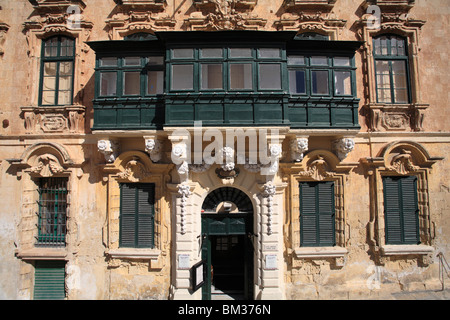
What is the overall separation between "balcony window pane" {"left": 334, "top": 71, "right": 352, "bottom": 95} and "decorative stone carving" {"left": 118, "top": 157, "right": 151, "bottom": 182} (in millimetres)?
7870

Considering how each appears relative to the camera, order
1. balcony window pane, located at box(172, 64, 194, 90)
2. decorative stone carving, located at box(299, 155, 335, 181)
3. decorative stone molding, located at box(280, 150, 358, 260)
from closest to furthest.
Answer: balcony window pane, located at box(172, 64, 194, 90) < decorative stone molding, located at box(280, 150, 358, 260) < decorative stone carving, located at box(299, 155, 335, 181)

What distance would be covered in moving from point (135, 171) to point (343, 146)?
26.0ft

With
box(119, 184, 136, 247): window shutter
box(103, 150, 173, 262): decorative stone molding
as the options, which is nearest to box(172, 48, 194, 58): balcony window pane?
box(103, 150, 173, 262): decorative stone molding

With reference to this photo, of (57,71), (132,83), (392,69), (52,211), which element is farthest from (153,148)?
(392,69)

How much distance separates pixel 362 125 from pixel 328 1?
5180 millimetres

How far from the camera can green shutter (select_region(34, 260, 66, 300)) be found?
11156 millimetres

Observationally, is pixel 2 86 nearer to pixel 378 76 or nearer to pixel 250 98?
pixel 250 98

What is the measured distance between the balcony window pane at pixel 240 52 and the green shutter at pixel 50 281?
405 inches

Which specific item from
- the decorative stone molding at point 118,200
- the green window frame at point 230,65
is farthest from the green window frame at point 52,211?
the green window frame at point 230,65

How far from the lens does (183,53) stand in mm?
10258

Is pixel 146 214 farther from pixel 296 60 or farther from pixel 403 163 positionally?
pixel 403 163

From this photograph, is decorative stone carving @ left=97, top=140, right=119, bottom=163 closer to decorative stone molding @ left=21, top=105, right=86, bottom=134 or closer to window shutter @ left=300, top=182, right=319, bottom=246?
decorative stone molding @ left=21, top=105, right=86, bottom=134

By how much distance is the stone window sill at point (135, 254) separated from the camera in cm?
1077

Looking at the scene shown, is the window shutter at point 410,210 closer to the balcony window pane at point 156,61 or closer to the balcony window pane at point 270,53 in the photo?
the balcony window pane at point 270,53
